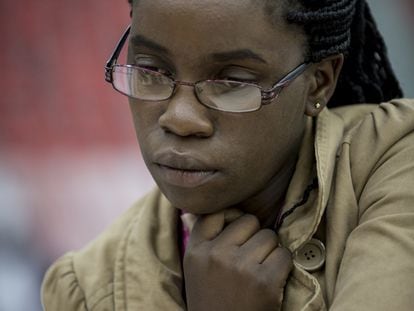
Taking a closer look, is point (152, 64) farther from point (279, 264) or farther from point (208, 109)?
point (279, 264)

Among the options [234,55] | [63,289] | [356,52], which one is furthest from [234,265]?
[356,52]

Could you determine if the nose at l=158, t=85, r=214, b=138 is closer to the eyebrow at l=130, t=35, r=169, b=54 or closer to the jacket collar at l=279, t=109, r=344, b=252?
the eyebrow at l=130, t=35, r=169, b=54

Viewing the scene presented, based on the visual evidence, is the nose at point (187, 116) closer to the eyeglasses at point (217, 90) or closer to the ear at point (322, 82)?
the eyeglasses at point (217, 90)

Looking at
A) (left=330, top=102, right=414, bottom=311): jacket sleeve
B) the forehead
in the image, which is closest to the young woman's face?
the forehead

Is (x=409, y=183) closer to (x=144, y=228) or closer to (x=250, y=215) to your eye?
(x=250, y=215)

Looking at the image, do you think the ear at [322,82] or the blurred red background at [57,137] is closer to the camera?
the ear at [322,82]

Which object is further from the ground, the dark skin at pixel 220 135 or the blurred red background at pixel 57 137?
the dark skin at pixel 220 135

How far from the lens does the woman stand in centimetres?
226

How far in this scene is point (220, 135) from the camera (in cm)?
231

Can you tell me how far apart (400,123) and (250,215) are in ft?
1.48

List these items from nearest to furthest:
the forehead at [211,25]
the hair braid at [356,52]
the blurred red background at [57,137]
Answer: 1. the forehead at [211,25]
2. the hair braid at [356,52]
3. the blurred red background at [57,137]

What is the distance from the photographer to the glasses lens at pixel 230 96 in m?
2.30

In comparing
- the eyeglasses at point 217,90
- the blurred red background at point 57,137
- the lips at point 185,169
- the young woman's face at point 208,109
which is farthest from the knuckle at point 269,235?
the blurred red background at point 57,137

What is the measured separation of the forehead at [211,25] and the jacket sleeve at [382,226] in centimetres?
37
